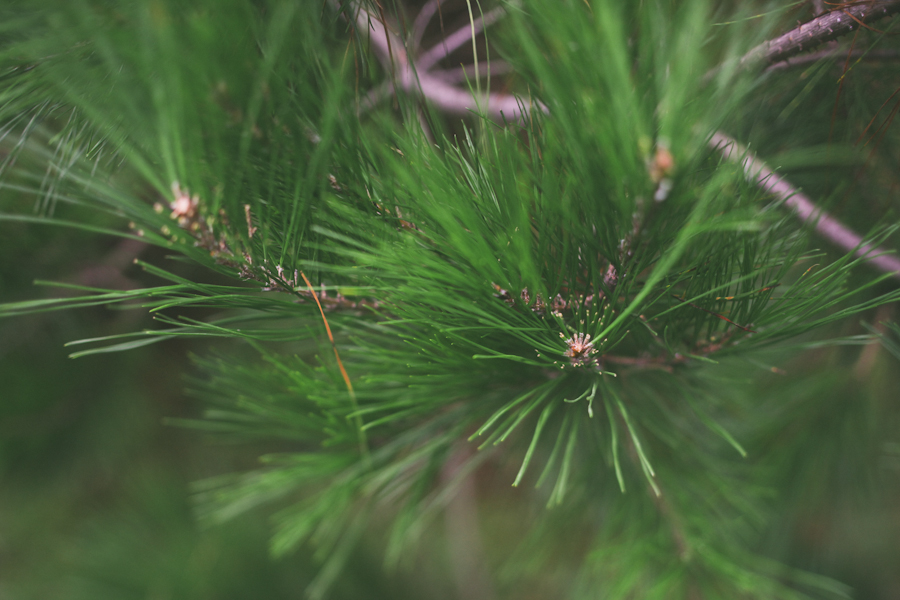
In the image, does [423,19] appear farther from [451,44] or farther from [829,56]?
[829,56]

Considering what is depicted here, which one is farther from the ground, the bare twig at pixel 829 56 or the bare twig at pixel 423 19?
the bare twig at pixel 829 56

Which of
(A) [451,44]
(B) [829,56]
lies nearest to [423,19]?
(A) [451,44]

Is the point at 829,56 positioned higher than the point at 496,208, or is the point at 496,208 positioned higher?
the point at 829,56

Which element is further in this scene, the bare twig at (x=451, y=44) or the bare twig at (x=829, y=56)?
the bare twig at (x=451, y=44)

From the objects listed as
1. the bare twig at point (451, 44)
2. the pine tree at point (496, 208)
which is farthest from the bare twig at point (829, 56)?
the bare twig at point (451, 44)

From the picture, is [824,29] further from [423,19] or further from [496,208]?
[423,19]

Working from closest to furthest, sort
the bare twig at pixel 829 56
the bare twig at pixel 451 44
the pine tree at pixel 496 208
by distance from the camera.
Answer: the pine tree at pixel 496 208
the bare twig at pixel 829 56
the bare twig at pixel 451 44

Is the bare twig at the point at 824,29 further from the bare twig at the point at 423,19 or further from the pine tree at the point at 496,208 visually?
the bare twig at the point at 423,19

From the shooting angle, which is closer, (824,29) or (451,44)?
(824,29)
